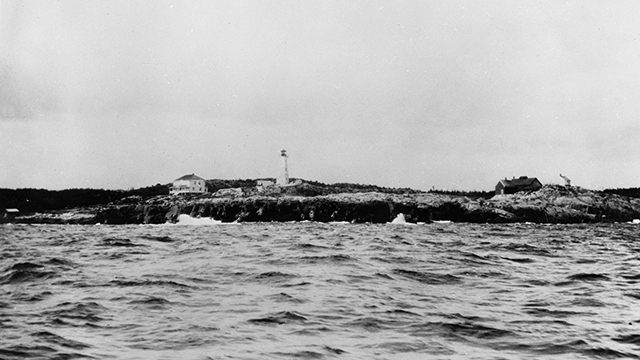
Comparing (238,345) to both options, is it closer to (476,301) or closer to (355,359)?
(355,359)

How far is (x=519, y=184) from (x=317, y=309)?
272 feet

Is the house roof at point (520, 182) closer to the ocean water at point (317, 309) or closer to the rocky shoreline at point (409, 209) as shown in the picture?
the rocky shoreline at point (409, 209)

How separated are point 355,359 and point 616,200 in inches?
3008

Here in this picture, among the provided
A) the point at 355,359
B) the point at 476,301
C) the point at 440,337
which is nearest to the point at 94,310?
the point at 355,359

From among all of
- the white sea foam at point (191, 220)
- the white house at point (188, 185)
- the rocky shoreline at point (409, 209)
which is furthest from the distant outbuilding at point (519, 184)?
the white house at point (188, 185)

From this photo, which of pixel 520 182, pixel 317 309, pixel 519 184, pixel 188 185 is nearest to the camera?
pixel 317 309

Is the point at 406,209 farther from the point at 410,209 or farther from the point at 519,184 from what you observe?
the point at 519,184

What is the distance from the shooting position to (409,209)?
69.2m

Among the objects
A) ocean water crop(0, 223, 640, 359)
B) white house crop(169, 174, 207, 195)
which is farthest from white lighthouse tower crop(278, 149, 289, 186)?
ocean water crop(0, 223, 640, 359)

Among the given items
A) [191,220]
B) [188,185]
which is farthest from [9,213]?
[191,220]

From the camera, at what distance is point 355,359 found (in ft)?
23.4

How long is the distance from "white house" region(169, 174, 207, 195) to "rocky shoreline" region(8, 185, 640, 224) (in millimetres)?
27867

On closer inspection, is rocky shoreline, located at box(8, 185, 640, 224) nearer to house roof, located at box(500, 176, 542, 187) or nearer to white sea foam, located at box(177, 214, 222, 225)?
white sea foam, located at box(177, 214, 222, 225)

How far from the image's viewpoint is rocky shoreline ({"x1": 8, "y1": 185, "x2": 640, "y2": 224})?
6712 centimetres
